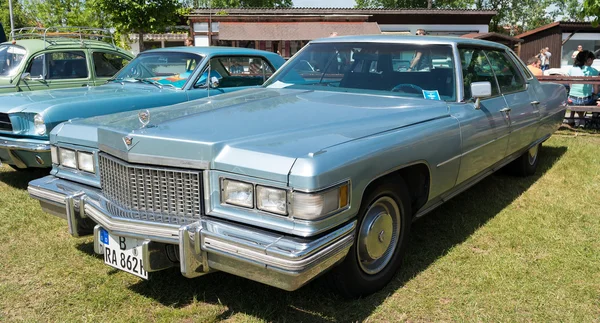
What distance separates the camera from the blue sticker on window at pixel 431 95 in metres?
3.72

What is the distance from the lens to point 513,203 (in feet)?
16.4

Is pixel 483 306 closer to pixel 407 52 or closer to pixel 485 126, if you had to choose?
pixel 485 126

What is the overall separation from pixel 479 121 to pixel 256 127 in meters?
1.90

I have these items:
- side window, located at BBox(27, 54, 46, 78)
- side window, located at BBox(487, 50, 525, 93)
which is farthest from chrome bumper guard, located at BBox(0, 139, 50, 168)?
side window, located at BBox(487, 50, 525, 93)

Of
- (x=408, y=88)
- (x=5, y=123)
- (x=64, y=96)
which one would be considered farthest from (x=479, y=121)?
(x=5, y=123)

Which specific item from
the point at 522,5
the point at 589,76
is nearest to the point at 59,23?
the point at 589,76

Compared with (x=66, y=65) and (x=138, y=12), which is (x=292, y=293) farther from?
(x=138, y=12)

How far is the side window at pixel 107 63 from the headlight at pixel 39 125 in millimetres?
2738

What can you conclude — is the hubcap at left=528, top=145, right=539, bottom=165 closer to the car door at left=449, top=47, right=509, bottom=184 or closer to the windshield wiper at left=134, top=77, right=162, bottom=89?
the car door at left=449, top=47, right=509, bottom=184

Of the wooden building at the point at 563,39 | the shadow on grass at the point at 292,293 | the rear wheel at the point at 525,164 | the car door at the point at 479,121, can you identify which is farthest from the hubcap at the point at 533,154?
the wooden building at the point at 563,39

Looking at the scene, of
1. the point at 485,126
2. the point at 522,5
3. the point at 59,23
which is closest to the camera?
the point at 485,126

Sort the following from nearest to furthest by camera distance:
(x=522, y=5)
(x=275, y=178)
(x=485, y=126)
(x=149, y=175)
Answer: (x=275, y=178), (x=149, y=175), (x=485, y=126), (x=522, y=5)

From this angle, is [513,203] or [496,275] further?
[513,203]

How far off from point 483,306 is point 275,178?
62.6 inches
